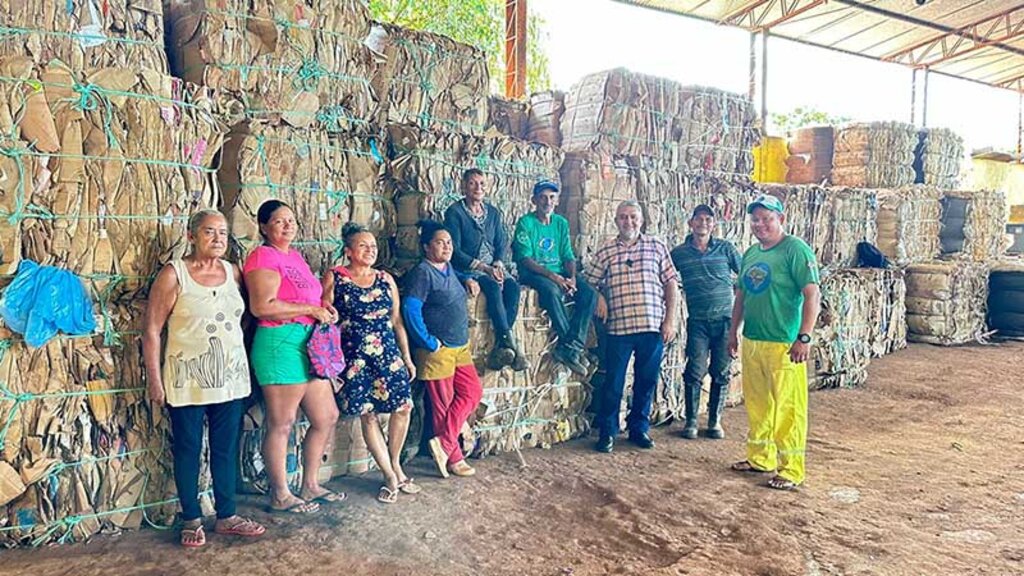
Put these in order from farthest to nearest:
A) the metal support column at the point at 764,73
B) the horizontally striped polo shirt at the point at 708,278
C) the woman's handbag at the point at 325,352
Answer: the metal support column at the point at 764,73, the horizontally striped polo shirt at the point at 708,278, the woman's handbag at the point at 325,352

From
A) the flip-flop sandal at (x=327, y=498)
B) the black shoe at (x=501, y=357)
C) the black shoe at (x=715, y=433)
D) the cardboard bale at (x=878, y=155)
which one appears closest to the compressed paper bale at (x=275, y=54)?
the black shoe at (x=501, y=357)

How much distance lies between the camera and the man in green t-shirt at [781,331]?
4184 mm

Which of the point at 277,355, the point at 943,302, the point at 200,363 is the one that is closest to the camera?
the point at 200,363

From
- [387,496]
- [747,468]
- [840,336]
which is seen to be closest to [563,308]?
[747,468]

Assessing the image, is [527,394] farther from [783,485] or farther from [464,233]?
[783,485]

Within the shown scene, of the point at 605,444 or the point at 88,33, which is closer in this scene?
the point at 88,33

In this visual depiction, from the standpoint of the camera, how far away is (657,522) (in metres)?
3.71

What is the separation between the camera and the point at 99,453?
3312mm

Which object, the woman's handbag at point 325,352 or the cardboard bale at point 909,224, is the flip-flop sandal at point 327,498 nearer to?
the woman's handbag at point 325,352

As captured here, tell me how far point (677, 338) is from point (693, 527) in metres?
2.35

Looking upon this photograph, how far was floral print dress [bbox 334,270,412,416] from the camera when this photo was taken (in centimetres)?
A: 379

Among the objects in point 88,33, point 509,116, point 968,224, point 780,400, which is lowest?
point 780,400

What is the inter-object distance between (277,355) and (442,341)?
1.02m

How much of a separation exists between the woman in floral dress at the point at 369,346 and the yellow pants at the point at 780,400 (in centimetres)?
218
